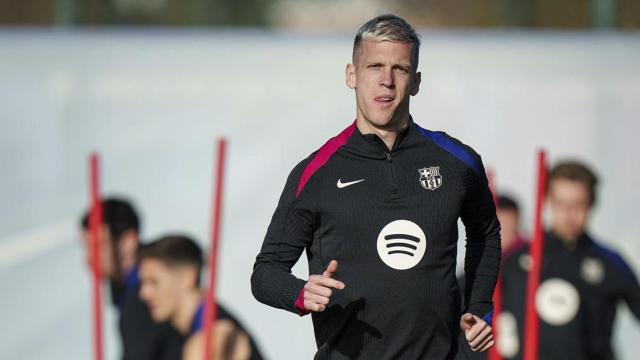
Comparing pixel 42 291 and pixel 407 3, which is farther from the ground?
pixel 407 3

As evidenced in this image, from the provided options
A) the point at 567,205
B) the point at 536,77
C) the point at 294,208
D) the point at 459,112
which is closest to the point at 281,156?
the point at 459,112

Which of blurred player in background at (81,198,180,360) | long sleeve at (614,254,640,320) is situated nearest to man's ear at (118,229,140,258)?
blurred player in background at (81,198,180,360)

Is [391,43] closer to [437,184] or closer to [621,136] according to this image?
[437,184]

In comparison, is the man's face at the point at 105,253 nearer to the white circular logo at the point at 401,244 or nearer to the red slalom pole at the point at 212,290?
the red slalom pole at the point at 212,290

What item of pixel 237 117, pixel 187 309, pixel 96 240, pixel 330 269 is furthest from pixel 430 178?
pixel 237 117

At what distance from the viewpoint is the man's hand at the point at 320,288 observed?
8.75 feet

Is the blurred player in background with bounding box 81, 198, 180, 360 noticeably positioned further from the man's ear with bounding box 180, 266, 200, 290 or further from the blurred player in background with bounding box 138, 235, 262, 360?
the man's ear with bounding box 180, 266, 200, 290

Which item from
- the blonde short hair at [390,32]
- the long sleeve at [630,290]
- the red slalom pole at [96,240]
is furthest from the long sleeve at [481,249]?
the long sleeve at [630,290]

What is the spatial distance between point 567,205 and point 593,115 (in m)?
1.41

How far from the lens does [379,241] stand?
2850 mm

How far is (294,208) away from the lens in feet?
9.48

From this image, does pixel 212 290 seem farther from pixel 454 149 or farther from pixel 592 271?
pixel 454 149

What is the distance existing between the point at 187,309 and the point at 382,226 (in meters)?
3.21

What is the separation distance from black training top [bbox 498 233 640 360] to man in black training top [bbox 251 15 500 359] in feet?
12.1
